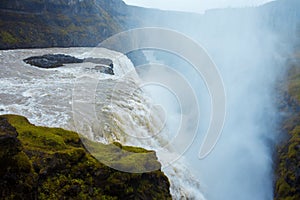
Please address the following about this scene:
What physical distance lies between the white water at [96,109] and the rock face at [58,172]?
3164mm

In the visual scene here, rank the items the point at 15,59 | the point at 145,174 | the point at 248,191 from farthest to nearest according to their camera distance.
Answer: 1. the point at 15,59
2. the point at 248,191
3. the point at 145,174

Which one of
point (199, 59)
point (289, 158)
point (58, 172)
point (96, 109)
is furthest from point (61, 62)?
point (199, 59)

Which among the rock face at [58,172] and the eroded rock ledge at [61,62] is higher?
the rock face at [58,172]

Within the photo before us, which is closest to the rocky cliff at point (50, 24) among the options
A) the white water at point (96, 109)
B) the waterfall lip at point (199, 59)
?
the waterfall lip at point (199, 59)

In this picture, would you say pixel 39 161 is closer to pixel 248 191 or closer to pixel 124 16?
pixel 248 191

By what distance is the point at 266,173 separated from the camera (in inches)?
1043

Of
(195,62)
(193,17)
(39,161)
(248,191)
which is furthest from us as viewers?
(193,17)

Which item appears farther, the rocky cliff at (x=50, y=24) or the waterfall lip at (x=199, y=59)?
the rocky cliff at (x=50, y=24)

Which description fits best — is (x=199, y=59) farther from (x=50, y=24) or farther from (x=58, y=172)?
(x=58, y=172)

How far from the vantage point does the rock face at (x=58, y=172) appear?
6.87 meters

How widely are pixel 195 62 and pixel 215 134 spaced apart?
4440cm

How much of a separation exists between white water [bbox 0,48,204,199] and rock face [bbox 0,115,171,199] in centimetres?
316

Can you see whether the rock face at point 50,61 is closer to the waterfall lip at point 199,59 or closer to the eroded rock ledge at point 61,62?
the eroded rock ledge at point 61,62

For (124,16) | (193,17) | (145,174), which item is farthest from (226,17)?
(145,174)
